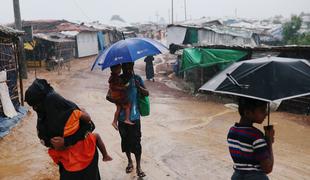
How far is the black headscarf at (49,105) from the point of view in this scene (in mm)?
2979

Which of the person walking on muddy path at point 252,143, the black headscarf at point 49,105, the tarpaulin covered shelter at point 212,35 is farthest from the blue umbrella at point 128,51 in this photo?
the tarpaulin covered shelter at point 212,35

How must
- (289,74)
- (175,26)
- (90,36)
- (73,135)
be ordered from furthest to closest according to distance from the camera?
(90,36), (175,26), (73,135), (289,74)

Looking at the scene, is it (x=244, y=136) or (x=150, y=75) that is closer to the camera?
(x=244, y=136)

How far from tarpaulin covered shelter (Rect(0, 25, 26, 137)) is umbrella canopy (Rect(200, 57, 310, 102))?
7.32 meters

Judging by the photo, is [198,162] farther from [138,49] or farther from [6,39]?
[6,39]

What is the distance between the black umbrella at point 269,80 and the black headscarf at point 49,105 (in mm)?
1275

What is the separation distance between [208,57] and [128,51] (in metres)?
8.86

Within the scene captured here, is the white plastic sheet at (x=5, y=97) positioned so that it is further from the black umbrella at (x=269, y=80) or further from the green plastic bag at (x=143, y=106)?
the black umbrella at (x=269, y=80)

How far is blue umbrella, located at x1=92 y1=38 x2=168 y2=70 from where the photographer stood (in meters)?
4.69

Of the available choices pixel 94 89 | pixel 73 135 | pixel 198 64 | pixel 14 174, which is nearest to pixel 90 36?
pixel 94 89

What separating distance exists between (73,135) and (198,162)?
3.52 m

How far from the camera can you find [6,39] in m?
10.6

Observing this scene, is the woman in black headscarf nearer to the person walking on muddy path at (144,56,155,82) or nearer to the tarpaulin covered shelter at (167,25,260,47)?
the person walking on muddy path at (144,56,155,82)

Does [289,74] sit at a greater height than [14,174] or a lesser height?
greater
